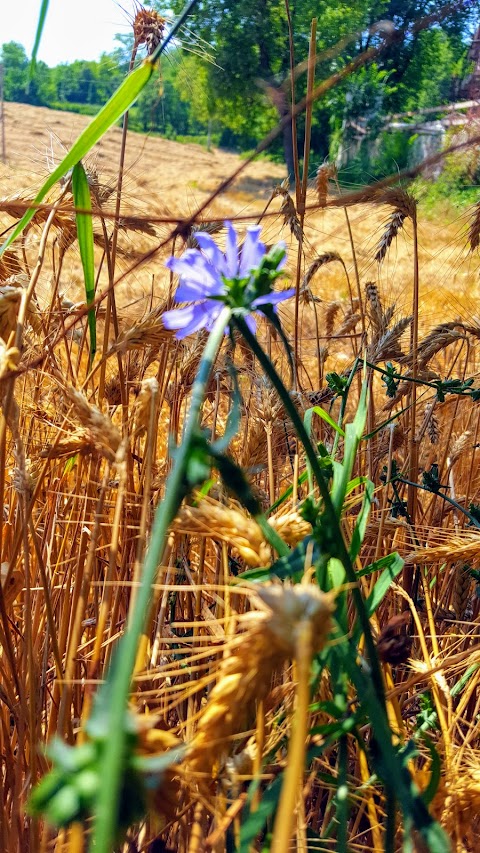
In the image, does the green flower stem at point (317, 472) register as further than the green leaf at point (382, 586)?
No

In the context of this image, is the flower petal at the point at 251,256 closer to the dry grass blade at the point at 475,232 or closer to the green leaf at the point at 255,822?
the green leaf at the point at 255,822

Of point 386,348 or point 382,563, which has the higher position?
point 386,348

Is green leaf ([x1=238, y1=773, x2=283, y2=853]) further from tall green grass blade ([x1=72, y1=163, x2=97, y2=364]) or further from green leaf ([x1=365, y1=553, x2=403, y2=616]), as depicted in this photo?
tall green grass blade ([x1=72, y1=163, x2=97, y2=364])

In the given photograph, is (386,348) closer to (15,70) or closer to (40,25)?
(40,25)

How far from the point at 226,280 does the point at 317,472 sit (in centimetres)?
9

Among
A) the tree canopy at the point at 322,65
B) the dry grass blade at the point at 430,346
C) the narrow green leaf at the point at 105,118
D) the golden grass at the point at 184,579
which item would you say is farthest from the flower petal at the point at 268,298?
the tree canopy at the point at 322,65

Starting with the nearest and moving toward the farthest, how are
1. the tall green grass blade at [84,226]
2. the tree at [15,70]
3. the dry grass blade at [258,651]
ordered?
the dry grass blade at [258,651], the tall green grass blade at [84,226], the tree at [15,70]

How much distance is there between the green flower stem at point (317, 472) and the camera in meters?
0.28

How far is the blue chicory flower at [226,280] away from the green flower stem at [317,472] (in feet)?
0.04

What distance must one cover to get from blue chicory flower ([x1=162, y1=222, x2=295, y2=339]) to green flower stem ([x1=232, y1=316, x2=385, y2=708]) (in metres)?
0.01

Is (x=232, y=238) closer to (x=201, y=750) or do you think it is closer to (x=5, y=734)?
(x=201, y=750)

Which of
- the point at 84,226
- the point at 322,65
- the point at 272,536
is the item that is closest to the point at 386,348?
the point at 84,226

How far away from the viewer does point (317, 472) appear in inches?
11.3

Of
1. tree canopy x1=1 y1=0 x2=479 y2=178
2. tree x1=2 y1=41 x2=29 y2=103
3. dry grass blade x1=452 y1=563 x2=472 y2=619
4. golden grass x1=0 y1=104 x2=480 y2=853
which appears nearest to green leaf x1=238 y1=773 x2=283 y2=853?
golden grass x1=0 y1=104 x2=480 y2=853
